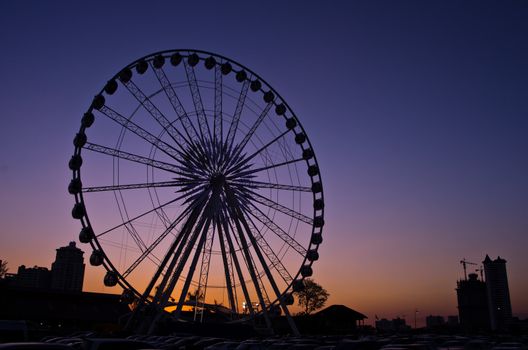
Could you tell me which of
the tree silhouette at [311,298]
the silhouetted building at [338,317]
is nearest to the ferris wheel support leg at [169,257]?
the silhouetted building at [338,317]

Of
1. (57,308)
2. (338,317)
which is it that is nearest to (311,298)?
(338,317)

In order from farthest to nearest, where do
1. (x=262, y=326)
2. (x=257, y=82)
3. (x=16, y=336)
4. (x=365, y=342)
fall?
(x=257, y=82), (x=262, y=326), (x=16, y=336), (x=365, y=342)

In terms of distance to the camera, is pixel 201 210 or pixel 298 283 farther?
pixel 298 283

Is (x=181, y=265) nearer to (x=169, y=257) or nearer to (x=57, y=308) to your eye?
(x=169, y=257)

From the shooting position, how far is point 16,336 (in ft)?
81.5

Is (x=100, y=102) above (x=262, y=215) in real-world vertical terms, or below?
above

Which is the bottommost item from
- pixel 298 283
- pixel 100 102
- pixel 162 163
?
pixel 298 283

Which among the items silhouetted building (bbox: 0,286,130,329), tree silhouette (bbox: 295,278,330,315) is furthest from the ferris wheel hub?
tree silhouette (bbox: 295,278,330,315)

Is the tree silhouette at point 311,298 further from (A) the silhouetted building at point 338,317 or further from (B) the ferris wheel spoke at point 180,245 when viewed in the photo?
(B) the ferris wheel spoke at point 180,245

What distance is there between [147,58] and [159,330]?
69.6ft

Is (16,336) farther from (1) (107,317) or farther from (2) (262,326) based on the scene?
(1) (107,317)

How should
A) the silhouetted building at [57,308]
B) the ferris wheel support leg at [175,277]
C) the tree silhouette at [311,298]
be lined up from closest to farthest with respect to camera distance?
the ferris wheel support leg at [175,277] → the silhouetted building at [57,308] → the tree silhouette at [311,298]

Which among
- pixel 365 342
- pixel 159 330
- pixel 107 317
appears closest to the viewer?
pixel 365 342

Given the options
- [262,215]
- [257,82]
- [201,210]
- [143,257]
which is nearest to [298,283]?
[262,215]
